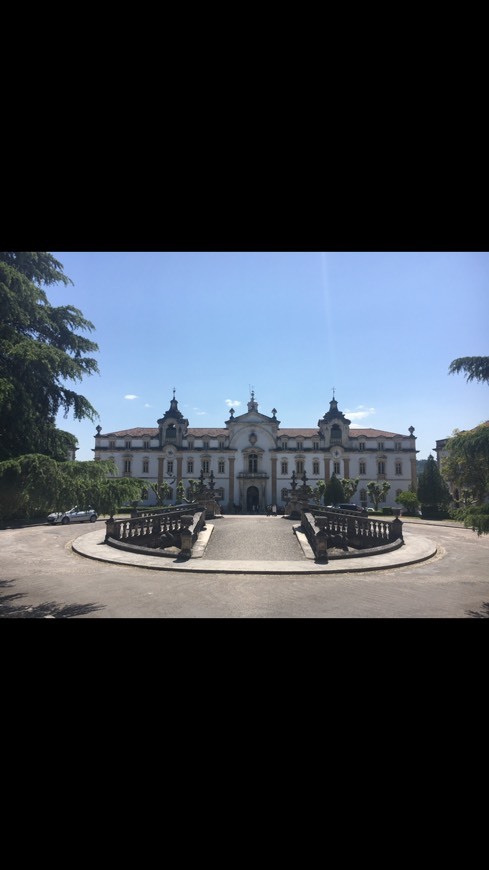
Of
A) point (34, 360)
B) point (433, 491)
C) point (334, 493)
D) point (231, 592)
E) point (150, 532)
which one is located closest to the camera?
point (34, 360)

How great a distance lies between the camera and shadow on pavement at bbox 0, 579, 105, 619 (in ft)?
27.5

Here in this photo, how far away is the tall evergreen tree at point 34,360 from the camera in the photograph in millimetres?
8000

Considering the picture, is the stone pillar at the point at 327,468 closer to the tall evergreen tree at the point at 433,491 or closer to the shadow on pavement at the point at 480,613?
the tall evergreen tree at the point at 433,491

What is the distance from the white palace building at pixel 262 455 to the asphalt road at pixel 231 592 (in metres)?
32.2

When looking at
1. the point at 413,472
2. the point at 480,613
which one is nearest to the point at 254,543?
the point at 480,613

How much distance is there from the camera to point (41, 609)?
8.83 metres

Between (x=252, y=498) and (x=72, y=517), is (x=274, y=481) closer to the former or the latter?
(x=252, y=498)

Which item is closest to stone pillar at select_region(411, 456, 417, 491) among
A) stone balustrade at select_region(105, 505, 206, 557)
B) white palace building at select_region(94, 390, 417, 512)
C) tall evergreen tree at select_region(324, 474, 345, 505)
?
white palace building at select_region(94, 390, 417, 512)

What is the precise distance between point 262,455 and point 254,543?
90.9 feet

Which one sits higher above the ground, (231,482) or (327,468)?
(327,468)

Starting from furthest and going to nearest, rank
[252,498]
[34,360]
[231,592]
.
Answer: [252,498]
[231,592]
[34,360]

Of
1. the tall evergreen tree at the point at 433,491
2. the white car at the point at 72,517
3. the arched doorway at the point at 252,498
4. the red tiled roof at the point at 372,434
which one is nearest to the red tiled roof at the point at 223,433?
the red tiled roof at the point at 372,434
